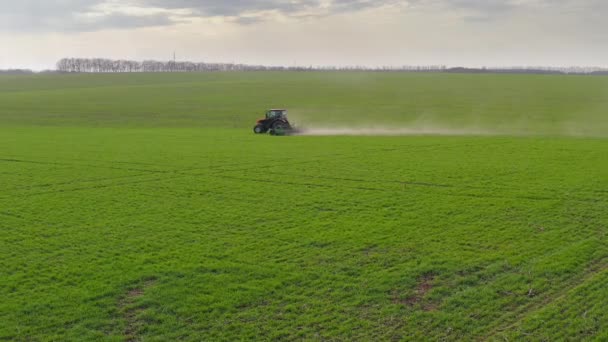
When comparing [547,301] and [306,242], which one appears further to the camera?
[306,242]

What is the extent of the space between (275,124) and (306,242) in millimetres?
36166

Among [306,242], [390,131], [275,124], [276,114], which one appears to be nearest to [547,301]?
[306,242]

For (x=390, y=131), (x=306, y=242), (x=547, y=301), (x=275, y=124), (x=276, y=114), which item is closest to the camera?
(x=547, y=301)

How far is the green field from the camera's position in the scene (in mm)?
11492

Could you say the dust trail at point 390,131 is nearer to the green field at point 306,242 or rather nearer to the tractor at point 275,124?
the tractor at point 275,124

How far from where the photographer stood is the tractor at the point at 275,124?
51.9 m

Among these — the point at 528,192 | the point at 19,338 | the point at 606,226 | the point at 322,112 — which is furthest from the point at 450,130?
the point at 19,338

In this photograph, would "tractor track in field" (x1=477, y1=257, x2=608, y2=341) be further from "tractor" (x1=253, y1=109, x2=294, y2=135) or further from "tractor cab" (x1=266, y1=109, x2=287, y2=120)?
"tractor cab" (x1=266, y1=109, x2=287, y2=120)

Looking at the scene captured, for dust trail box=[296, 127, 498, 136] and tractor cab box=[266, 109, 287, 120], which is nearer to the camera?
tractor cab box=[266, 109, 287, 120]

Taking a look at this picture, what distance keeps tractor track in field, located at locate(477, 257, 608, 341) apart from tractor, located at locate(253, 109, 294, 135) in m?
38.3

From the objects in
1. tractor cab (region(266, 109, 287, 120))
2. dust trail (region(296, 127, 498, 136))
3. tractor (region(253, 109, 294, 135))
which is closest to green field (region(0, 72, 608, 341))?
→ tractor (region(253, 109, 294, 135))

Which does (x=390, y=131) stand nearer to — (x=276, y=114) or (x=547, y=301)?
(x=276, y=114)

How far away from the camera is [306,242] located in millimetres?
16844

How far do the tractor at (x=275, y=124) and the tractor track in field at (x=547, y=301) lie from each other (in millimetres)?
38334
